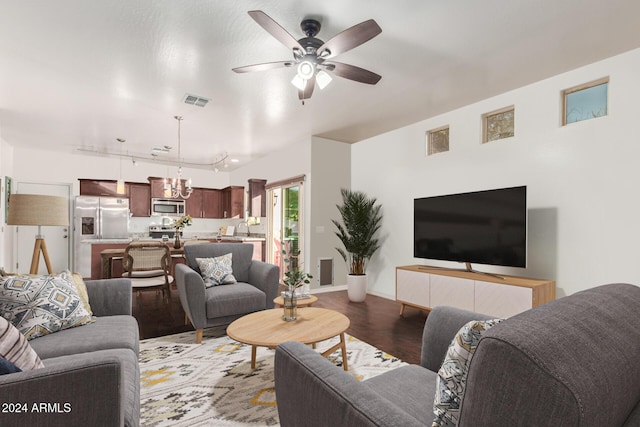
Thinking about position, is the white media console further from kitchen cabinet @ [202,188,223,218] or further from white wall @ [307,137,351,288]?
kitchen cabinet @ [202,188,223,218]

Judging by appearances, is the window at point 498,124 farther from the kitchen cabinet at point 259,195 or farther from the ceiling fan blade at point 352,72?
the kitchen cabinet at point 259,195

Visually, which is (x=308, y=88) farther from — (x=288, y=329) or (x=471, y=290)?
(x=471, y=290)

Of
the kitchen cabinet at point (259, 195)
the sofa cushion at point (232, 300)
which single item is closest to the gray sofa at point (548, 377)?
the sofa cushion at point (232, 300)

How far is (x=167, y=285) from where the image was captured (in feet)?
13.5

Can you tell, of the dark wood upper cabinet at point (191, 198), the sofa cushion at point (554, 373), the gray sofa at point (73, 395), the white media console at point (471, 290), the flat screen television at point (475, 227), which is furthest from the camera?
the dark wood upper cabinet at point (191, 198)

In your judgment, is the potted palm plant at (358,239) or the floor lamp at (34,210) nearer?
the floor lamp at (34,210)

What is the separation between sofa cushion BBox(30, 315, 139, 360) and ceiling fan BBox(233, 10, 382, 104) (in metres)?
2.02

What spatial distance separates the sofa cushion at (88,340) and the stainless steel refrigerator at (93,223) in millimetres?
5628

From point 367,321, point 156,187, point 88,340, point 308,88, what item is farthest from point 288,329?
point 156,187

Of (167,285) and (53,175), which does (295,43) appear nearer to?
(167,285)

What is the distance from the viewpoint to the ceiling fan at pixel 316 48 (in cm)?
211

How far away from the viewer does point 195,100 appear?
3.94 m

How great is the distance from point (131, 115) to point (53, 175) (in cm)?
377

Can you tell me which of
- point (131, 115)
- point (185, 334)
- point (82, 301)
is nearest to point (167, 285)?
point (185, 334)
